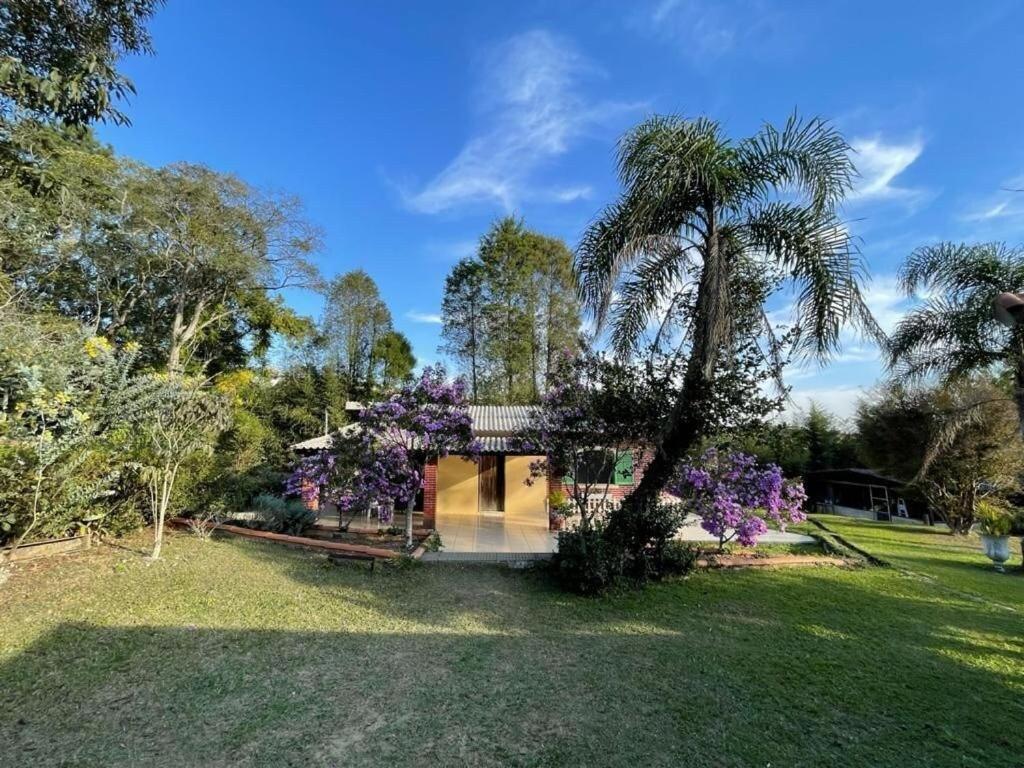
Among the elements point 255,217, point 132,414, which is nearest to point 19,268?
point 132,414

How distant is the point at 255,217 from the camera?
21016 millimetres

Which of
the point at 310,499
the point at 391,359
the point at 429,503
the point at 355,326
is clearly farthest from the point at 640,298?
the point at 355,326

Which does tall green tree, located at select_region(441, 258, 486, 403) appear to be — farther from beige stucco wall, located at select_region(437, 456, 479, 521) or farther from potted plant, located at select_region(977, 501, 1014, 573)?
potted plant, located at select_region(977, 501, 1014, 573)

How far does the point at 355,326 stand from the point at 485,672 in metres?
26.8

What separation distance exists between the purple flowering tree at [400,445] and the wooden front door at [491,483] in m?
5.88

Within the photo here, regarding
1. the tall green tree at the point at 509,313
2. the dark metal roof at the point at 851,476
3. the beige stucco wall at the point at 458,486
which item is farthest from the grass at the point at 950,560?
the tall green tree at the point at 509,313

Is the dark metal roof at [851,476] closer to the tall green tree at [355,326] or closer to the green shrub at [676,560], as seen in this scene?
the green shrub at [676,560]

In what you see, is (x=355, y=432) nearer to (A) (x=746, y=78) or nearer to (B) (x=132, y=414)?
(B) (x=132, y=414)

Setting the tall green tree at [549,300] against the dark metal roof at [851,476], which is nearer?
the dark metal roof at [851,476]

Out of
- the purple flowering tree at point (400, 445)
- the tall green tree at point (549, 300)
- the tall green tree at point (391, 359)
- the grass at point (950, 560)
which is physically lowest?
the grass at point (950, 560)

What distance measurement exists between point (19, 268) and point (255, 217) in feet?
39.9

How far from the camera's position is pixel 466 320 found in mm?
27781

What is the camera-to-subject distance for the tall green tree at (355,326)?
92.8 feet

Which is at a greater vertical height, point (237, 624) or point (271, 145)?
point (271, 145)
